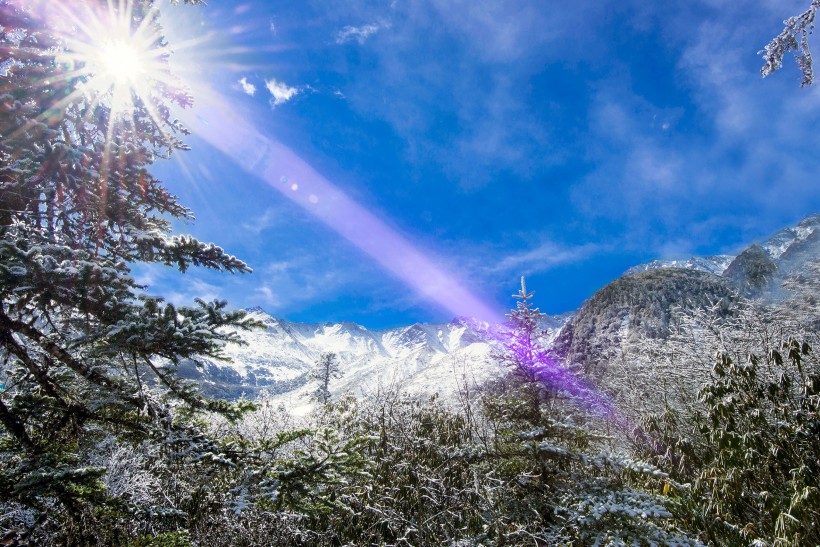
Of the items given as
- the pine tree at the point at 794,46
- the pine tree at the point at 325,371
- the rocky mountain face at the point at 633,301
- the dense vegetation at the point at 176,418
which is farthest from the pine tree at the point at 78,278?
the rocky mountain face at the point at 633,301

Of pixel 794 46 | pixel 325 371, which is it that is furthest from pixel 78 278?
pixel 325 371

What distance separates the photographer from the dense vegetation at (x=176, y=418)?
3.83 metres

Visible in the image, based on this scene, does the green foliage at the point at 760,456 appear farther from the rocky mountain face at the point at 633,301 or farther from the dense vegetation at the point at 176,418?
the rocky mountain face at the point at 633,301

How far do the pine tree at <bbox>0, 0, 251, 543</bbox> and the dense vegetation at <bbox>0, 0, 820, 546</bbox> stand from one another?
26 mm

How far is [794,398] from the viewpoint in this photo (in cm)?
666

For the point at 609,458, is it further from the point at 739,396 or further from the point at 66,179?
the point at 66,179

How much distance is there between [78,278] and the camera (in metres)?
3.40

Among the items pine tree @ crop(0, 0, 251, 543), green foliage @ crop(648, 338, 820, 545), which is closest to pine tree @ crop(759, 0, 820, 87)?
green foliage @ crop(648, 338, 820, 545)

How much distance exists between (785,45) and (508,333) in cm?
499

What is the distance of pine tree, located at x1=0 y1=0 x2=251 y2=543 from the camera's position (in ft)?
11.8

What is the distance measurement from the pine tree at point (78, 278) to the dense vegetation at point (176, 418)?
3 centimetres

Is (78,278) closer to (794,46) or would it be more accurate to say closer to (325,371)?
(794,46)

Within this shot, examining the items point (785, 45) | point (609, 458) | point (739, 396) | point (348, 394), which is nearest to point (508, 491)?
Answer: point (609, 458)

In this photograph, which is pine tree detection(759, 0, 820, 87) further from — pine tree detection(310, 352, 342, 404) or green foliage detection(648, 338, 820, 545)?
pine tree detection(310, 352, 342, 404)
